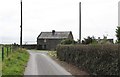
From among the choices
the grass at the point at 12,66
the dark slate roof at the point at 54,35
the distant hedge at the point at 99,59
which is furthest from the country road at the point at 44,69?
the dark slate roof at the point at 54,35

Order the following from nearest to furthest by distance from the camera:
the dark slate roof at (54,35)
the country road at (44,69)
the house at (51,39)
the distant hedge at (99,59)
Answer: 1. the distant hedge at (99,59)
2. the country road at (44,69)
3. the house at (51,39)
4. the dark slate roof at (54,35)

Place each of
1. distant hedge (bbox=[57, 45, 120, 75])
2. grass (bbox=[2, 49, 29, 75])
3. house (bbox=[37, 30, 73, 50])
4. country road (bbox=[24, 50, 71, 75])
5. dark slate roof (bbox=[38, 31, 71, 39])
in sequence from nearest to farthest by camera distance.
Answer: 1. distant hedge (bbox=[57, 45, 120, 75])
2. grass (bbox=[2, 49, 29, 75])
3. country road (bbox=[24, 50, 71, 75])
4. house (bbox=[37, 30, 73, 50])
5. dark slate roof (bbox=[38, 31, 71, 39])

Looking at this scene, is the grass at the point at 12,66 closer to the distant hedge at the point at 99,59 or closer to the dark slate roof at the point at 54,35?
the distant hedge at the point at 99,59

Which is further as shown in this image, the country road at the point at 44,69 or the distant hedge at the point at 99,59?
the country road at the point at 44,69

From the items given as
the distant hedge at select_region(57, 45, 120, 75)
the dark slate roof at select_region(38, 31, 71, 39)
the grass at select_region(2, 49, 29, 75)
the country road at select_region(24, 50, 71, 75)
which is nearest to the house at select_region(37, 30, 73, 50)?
the dark slate roof at select_region(38, 31, 71, 39)

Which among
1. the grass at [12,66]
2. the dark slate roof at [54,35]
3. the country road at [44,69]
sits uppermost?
the dark slate roof at [54,35]

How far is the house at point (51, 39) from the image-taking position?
109 m

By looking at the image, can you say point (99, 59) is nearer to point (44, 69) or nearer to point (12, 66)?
point (44, 69)

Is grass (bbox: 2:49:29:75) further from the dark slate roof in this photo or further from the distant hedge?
the dark slate roof

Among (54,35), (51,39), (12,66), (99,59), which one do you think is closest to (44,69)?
(12,66)

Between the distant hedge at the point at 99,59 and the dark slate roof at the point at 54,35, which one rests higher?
the dark slate roof at the point at 54,35

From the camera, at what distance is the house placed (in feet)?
358

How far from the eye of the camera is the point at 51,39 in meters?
110

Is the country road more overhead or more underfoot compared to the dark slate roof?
more underfoot
